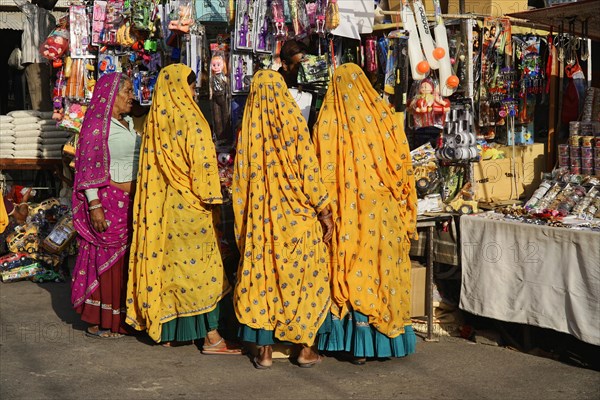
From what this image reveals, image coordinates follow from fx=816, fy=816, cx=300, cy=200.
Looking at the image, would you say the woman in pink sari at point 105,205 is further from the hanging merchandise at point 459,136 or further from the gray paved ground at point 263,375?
the hanging merchandise at point 459,136

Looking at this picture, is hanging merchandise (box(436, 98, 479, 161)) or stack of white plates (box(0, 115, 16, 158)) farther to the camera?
stack of white plates (box(0, 115, 16, 158))

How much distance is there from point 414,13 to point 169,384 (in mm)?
2907

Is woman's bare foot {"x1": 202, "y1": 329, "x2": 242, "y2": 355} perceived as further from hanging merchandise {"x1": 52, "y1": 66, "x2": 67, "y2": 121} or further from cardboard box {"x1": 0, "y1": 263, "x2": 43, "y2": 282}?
hanging merchandise {"x1": 52, "y1": 66, "x2": 67, "y2": 121}

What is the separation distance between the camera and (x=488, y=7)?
6125mm

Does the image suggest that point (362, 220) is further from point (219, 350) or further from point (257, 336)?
point (219, 350)

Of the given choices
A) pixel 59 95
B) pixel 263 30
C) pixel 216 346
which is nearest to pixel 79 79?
pixel 59 95

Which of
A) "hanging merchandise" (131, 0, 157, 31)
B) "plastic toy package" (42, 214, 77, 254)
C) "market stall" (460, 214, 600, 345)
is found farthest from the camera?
"plastic toy package" (42, 214, 77, 254)

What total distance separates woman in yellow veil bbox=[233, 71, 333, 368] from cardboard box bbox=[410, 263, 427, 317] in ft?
2.55

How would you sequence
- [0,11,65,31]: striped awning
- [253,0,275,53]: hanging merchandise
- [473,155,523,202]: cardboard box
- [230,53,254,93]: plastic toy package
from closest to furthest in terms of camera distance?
[473,155,523,202]: cardboard box < [253,0,275,53]: hanging merchandise < [230,53,254,93]: plastic toy package < [0,11,65,31]: striped awning

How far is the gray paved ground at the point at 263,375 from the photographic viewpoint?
443 cm

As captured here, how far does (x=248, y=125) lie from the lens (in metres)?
4.79

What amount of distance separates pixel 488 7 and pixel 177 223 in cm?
290

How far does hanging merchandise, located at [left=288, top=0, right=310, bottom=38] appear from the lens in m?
5.86

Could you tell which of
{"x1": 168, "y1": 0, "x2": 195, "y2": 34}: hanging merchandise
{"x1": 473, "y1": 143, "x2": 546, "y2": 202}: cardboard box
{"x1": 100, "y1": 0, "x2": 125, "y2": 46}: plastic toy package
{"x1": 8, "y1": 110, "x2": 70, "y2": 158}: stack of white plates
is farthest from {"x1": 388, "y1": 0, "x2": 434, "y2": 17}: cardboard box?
{"x1": 8, "y1": 110, "x2": 70, "y2": 158}: stack of white plates
